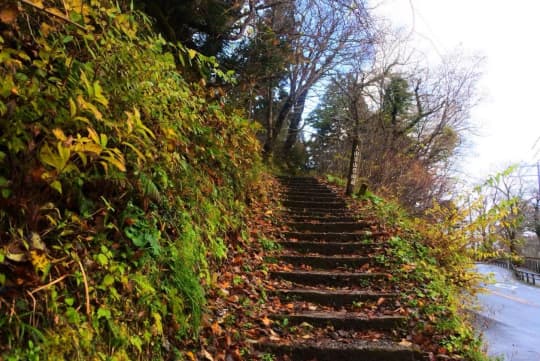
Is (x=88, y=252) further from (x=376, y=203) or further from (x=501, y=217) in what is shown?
(x=376, y=203)

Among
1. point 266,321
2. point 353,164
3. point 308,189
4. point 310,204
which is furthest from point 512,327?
point 266,321

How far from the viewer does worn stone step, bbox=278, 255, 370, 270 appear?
5.09m

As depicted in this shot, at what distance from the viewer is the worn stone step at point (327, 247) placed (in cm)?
558

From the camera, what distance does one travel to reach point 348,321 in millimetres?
3605

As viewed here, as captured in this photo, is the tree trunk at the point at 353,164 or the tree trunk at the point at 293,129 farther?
the tree trunk at the point at 293,129

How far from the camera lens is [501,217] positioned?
5.46m

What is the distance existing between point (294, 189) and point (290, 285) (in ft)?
20.9

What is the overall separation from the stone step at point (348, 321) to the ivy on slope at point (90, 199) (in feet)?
3.61

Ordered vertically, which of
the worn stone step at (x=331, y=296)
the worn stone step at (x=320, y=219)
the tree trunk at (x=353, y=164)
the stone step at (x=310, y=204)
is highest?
the tree trunk at (x=353, y=164)

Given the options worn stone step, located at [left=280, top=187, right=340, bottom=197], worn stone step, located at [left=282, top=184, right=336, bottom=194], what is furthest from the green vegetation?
worn stone step, located at [left=282, top=184, right=336, bottom=194]

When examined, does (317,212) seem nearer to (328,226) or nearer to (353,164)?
(328,226)

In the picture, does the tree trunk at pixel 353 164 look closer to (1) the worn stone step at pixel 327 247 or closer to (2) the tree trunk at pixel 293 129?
(1) the worn stone step at pixel 327 247

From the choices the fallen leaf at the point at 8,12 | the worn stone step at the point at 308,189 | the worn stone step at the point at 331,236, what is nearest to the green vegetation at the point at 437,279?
the worn stone step at the point at 331,236

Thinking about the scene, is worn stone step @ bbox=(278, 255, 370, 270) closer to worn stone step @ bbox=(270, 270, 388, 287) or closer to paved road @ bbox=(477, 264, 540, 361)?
worn stone step @ bbox=(270, 270, 388, 287)
